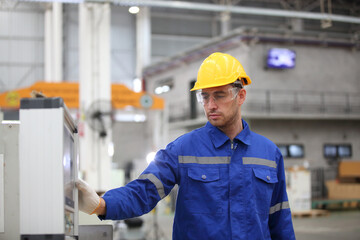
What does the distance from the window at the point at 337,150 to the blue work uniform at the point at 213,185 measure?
18184mm

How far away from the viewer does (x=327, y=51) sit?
19969mm

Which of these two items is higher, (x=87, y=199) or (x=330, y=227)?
(x=87, y=199)

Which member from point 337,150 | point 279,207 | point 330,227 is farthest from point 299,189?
point 279,207

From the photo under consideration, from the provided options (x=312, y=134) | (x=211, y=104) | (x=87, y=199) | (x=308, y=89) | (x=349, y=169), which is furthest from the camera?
(x=312, y=134)

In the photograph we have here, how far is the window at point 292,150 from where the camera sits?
1922cm

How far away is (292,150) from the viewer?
19.4 meters

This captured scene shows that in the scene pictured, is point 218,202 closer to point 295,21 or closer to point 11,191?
point 11,191

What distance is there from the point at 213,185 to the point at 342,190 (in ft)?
53.1

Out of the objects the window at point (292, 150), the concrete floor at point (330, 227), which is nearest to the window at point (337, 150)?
the window at point (292, 150)

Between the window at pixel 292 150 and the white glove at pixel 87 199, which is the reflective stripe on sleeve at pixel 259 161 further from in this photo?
the window at pixel 292 150

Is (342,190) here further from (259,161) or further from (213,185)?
(213,185)

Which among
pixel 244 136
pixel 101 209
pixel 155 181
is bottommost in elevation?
pixel 101 209

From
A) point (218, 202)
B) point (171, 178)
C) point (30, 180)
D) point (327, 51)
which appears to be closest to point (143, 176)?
point (171, 178)

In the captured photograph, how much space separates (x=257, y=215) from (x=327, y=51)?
1874 cm
